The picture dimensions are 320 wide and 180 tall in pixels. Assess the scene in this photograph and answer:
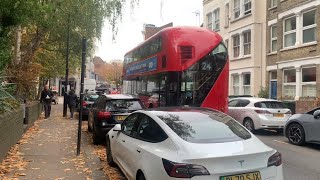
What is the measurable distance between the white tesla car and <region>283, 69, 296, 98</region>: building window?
61.8ft

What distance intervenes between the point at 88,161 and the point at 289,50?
1794 centimetres

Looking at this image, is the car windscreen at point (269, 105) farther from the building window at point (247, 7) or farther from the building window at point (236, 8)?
the building window at point (236, 8)

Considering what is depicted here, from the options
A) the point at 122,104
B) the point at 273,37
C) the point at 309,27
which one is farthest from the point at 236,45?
the point at 122,104

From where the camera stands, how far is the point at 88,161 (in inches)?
362

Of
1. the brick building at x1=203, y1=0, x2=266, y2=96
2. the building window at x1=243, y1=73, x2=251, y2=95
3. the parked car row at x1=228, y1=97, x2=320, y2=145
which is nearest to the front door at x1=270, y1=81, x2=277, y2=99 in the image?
the brick building at x1=203, y1=0, x2=266, y2=96

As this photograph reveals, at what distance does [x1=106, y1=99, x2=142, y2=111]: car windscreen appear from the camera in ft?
38.4

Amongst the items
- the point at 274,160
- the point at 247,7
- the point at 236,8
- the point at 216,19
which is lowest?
the point at 274,160

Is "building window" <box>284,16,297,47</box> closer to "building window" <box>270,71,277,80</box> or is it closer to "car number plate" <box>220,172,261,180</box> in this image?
"building window" <box>270,71,277,80</box>

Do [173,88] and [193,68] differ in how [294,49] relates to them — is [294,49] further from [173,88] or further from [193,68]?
[173,88]

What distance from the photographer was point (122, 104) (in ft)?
38.8

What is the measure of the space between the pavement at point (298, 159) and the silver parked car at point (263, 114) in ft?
2.33

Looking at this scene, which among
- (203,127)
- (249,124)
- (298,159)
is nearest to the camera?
(203,127)

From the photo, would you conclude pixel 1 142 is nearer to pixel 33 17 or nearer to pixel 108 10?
pixel 33 17

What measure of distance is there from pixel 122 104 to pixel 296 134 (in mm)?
5323
